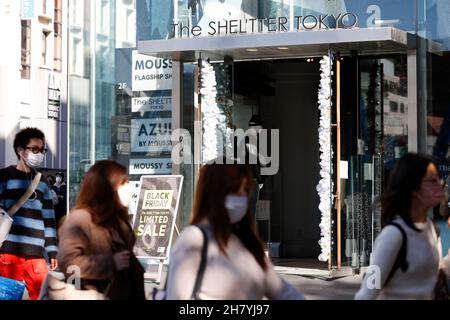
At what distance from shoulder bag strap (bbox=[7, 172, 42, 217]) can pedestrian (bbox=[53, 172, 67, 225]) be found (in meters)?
7.91

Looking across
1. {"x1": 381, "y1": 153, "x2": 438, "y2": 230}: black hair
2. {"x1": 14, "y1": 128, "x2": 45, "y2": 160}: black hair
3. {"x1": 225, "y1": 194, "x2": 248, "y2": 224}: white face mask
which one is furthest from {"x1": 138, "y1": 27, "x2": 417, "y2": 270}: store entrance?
{"x1": 225, "y1": 194, "x2": 248, "y2": 224}: white face mask

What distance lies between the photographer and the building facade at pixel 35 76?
34531mm

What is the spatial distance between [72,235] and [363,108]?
877 centimetres

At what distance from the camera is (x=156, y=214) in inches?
511

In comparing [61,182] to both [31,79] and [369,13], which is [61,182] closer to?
[369,13]

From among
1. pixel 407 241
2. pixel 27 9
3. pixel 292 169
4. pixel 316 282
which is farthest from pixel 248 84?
pixel 407 241

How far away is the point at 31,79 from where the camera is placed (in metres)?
36.7

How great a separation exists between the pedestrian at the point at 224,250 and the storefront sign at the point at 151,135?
9.35 metres

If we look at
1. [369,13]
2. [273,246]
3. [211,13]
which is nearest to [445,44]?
[369,13]

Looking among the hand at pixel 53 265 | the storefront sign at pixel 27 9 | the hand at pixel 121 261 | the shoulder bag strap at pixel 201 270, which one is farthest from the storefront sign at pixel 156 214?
the shoulder bag strap at pixel 201 270

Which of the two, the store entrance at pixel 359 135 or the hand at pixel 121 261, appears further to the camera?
the store entrance at pixel 359 135

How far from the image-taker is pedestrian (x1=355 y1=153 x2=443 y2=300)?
514 centimetres

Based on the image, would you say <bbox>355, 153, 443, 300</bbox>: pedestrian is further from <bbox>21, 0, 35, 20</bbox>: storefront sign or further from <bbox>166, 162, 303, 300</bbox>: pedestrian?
<bbox>21, 0, 35, 20</bbox>: storefront sign

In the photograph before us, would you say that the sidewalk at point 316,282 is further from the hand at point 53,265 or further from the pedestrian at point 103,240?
the pedestrian at point 103,240
